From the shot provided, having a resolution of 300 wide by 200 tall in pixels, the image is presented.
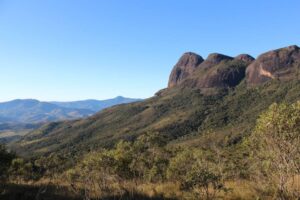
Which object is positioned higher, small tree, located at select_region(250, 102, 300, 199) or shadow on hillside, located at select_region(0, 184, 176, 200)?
small tree, located at select_region(250, 102, 300, 199)

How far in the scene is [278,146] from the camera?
1612cm

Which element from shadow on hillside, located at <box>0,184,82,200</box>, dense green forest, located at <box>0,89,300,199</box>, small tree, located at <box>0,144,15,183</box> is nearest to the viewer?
dense green forest, located at <box>0,89,300,199</box>

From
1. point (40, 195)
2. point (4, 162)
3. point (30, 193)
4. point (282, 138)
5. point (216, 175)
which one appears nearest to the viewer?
point (282, 138)

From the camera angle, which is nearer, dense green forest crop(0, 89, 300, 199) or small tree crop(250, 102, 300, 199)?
small tree crop(250, 102, 300, 199)

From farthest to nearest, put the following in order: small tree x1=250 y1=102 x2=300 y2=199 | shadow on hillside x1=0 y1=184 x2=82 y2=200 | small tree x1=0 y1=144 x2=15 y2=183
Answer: small tree x1=0 y1=144 x2=15 y2=183 < shadow on hillside x1=0 y1=184 x2=82 y2=200 < small tree x1=250 y1=102 x2=300 y2=199

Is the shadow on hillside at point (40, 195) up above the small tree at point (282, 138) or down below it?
below

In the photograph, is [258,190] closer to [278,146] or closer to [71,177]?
[278,146]

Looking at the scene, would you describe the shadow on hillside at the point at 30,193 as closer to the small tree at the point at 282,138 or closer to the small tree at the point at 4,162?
the small tree at the point at 4,162

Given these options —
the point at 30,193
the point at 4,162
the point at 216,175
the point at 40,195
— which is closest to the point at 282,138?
the point at 216,175

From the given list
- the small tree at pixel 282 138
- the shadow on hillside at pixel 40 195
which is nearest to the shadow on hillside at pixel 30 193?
the shadow on hillside at pixel 40 195

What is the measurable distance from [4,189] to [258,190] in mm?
14370

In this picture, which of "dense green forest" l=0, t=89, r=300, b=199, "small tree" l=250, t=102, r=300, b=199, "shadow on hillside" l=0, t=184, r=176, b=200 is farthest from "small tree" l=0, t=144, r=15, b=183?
"small tree" l=250, t=102, r=300, b=199

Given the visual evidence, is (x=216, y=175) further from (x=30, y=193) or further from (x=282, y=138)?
(x=30, y=193)

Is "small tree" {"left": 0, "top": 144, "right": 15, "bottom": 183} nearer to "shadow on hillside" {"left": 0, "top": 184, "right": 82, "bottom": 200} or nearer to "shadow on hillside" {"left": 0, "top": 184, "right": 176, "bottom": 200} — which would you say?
"shadow on hillside" {"left": 0, "top": 184, "right": 82, "bottom": 200}
